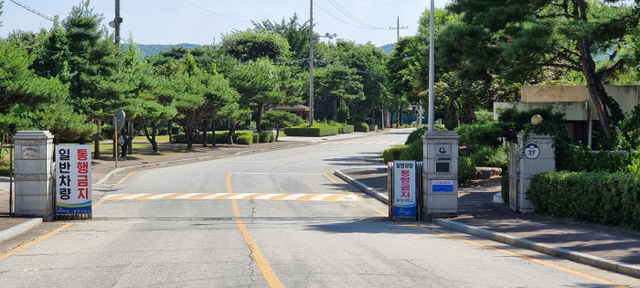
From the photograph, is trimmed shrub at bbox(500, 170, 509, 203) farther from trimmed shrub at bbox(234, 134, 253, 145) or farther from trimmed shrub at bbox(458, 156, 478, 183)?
trimmed shrub at bbox(234, 134, 253, 145)

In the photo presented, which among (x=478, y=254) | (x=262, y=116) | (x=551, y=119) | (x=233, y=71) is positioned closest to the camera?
(x=478, y=254)

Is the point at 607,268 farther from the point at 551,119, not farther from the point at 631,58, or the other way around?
the point at 631,58

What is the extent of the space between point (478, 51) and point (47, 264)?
1486 centimetres

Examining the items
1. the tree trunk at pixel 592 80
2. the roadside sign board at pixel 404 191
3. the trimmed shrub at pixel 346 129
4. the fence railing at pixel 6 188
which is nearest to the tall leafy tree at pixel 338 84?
the trimmed shrub at pixel 346 129

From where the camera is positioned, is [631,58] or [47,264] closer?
[47,264]

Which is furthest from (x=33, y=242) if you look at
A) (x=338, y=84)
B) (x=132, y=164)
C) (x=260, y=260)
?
(x=338, y=84)

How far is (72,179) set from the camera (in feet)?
47.3

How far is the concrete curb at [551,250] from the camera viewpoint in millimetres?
8523

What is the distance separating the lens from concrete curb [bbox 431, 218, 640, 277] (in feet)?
28.0

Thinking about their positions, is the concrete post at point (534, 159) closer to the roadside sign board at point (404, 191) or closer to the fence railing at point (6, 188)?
the roadside sign board at point (404, 191)

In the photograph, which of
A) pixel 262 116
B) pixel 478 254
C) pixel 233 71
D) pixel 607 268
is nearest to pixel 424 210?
pixel 478 254

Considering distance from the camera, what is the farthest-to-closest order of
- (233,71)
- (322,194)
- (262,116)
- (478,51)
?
1. (262,116)
2. (233,71)
3. (322,194)
4. (478,51)

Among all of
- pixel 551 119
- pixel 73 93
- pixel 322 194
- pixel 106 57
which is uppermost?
pixel 106 57

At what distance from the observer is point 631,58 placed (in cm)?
1956
